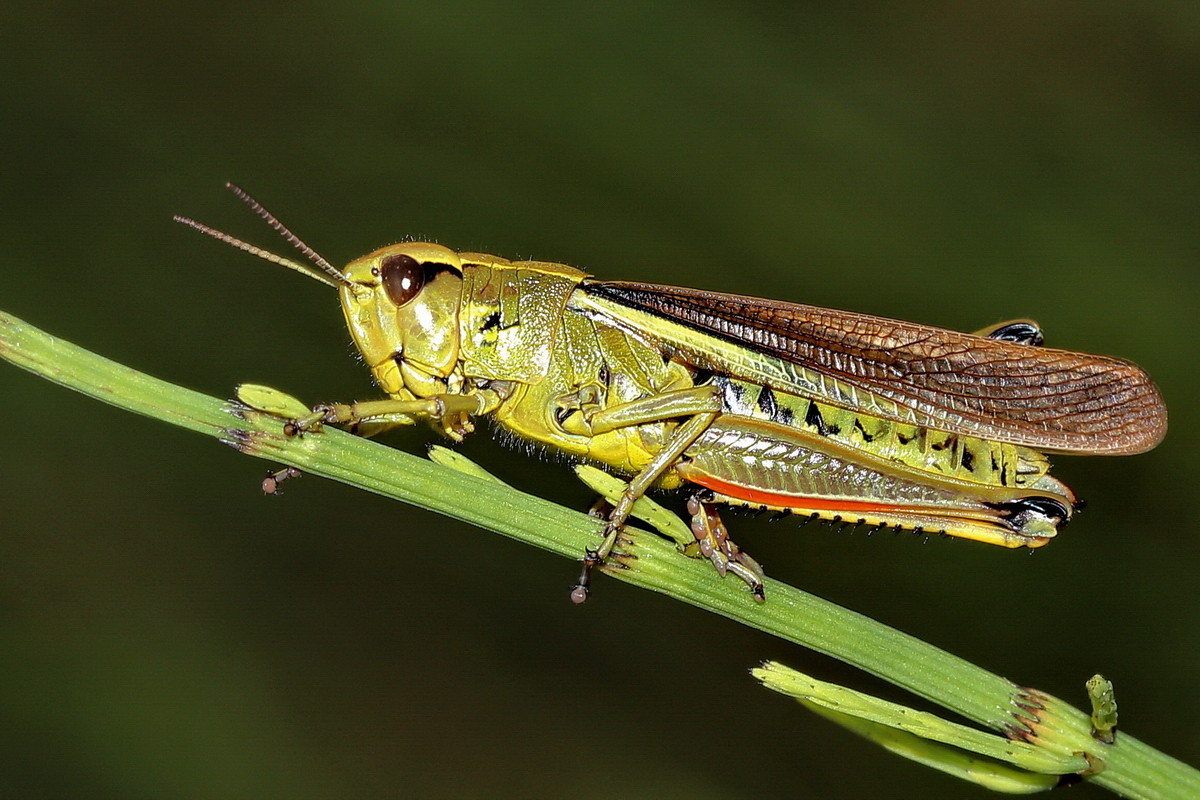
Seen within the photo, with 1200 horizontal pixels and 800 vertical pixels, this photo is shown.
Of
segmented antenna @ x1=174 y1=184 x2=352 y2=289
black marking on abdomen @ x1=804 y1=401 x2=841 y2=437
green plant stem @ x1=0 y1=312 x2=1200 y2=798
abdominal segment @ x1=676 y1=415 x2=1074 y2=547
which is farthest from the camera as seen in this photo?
black marking on abdomen @ x1=804 y1=401 x2=841 y2=437

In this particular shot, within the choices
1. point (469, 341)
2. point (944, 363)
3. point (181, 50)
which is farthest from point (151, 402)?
point (181, 50)

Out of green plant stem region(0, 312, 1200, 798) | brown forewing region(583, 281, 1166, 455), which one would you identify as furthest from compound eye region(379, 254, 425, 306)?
green plant stem region(0, 312, 1200, 798)

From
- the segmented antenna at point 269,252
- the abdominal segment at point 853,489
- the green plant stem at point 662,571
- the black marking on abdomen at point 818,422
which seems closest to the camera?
the green plant stem at point 662,571

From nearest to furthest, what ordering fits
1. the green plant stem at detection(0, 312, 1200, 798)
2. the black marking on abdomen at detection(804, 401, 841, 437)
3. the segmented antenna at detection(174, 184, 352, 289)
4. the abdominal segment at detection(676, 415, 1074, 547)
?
the green plant stem at detection(0, 312, 1200, 798) → the segmented antenna at detection(174, 184, 352, 289) → the abdominal segment at detection(676, 415, 1074, 547) → the black marking on abdomen at detection(804, 401, 841, 437)

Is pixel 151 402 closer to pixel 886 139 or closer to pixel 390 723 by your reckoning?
pixel 390 723

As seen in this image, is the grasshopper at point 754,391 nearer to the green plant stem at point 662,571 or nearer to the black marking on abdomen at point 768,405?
the black marking on abdomen at point 768,405

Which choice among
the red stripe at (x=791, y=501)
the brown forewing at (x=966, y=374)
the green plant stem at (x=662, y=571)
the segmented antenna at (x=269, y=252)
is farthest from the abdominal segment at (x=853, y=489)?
the segmented antenna at (x=269, y=252)

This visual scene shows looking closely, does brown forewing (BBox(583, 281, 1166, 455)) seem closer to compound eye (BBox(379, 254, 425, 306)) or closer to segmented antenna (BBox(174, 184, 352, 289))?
compound eye (BBox(379, 254, 425, 306))
